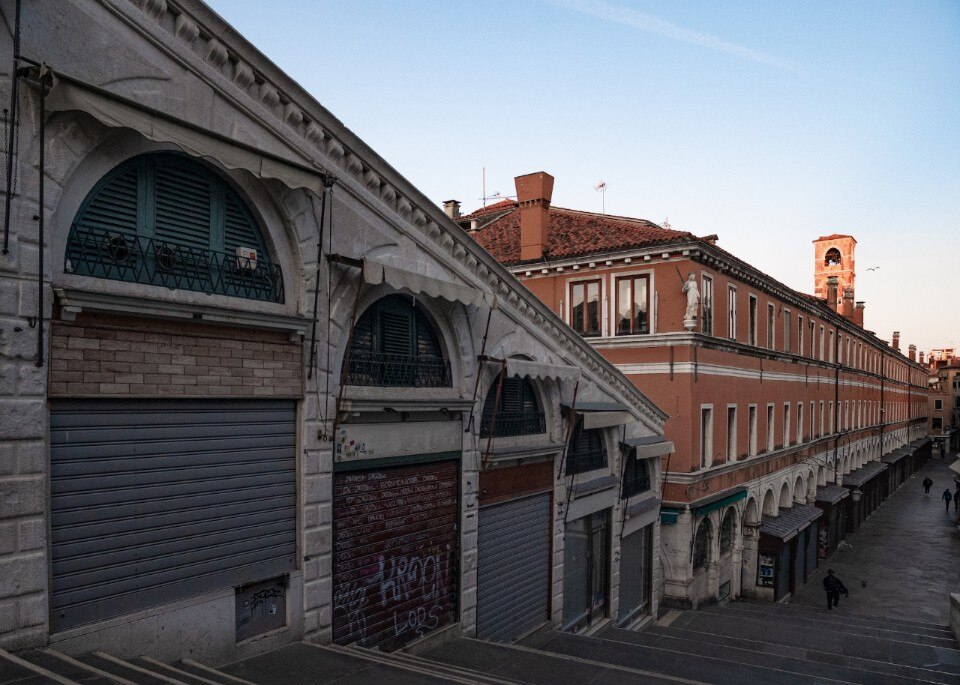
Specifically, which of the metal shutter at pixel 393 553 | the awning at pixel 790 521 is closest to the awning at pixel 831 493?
the awning at pixel 790 521

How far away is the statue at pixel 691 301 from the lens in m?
22.6

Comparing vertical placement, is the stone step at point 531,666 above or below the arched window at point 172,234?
below

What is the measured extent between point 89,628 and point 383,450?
448 centimetres

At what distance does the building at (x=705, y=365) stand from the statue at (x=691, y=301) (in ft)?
0.15

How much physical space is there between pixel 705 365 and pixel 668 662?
12.8 m

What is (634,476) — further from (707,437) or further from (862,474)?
(862,474)

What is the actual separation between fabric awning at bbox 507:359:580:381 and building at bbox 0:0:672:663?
0.42 metres

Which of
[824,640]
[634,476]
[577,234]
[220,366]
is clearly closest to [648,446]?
[634,476]

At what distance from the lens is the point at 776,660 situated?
655 inches

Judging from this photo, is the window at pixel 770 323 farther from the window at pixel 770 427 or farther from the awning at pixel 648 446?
the awning at pixel 648 446

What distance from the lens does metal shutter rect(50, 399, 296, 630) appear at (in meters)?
7.02

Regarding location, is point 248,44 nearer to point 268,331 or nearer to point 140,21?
point 140,21

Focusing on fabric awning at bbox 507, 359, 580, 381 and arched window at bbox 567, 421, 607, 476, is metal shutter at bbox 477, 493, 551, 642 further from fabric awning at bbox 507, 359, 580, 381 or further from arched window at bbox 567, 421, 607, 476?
fabric awning at bbox 507, 359, 580, 381

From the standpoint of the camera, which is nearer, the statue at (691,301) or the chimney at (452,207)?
the statue at (691,301)
